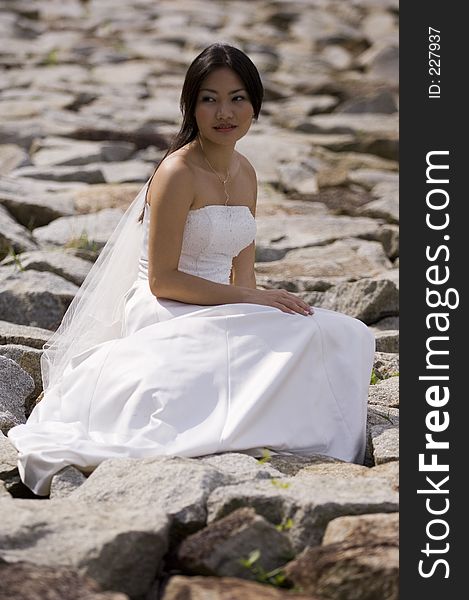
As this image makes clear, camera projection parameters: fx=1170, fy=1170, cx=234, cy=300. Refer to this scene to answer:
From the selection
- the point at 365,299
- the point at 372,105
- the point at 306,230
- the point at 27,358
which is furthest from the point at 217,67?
the point at 372,105

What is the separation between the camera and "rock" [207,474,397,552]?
8.73 ft

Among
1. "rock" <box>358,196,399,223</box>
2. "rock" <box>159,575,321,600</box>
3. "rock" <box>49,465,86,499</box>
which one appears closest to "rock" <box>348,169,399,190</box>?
"rock" <box>358,196,399,223</box>

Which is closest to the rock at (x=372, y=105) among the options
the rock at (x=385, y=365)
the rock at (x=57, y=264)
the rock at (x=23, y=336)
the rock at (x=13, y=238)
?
the rock at (x=13, y=238)

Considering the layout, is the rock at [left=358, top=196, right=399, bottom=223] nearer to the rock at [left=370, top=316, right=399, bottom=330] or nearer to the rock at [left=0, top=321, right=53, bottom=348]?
the rock at [left=370, top=316, right=399, bottom=330]

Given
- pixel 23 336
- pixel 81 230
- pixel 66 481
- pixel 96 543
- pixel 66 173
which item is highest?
pixel 66 173

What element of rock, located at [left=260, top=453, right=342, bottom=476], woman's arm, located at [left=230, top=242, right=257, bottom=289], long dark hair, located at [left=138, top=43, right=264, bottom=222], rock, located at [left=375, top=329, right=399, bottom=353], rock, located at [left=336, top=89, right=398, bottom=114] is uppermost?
rock, located at [left=336, top=89, right=398, bottom=114]

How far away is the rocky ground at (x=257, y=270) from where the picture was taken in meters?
2.49

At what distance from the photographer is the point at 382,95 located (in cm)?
1230

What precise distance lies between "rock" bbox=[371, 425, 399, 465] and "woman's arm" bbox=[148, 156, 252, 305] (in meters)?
0.61

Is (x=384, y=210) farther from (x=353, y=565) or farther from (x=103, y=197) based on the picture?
(x=353, y=565)

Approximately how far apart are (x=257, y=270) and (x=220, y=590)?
3.62 metres

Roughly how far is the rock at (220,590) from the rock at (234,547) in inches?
6.2

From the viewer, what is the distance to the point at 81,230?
6406 millimetres

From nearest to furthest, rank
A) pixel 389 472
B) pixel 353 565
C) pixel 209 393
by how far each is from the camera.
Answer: pixel 353 565 → pixel 389 472 → pixel 209 393
